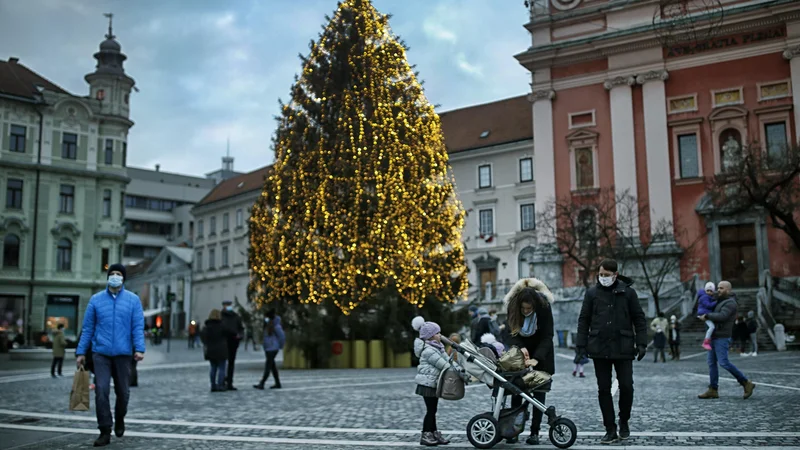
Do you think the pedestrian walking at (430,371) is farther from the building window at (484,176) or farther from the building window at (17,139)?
the building window at (17,139)

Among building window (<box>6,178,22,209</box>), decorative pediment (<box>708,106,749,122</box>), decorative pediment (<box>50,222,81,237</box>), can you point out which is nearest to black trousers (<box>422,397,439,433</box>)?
Result: decorative pediment (<box>708,106,749,122</box>)

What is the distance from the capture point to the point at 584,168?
138 ft

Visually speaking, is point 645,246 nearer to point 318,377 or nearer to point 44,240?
point 318,377

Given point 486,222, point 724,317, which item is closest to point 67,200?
point 486,222

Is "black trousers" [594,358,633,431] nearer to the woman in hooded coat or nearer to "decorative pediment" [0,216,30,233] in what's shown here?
the woman in hooded coat

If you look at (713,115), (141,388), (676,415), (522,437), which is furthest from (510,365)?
(713,115)

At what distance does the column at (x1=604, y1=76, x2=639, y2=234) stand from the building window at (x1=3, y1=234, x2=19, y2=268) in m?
38.0

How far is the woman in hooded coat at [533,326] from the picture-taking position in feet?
27.6

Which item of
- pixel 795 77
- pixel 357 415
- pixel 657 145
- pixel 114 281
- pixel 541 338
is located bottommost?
pixel 357 415

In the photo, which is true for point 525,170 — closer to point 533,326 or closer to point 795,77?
point 795,77

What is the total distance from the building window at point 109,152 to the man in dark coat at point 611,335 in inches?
2129

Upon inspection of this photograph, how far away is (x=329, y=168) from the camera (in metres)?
25.1

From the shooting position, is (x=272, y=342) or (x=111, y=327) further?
(x=272, y=342)

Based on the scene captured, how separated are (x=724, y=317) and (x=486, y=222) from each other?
1798 inches
